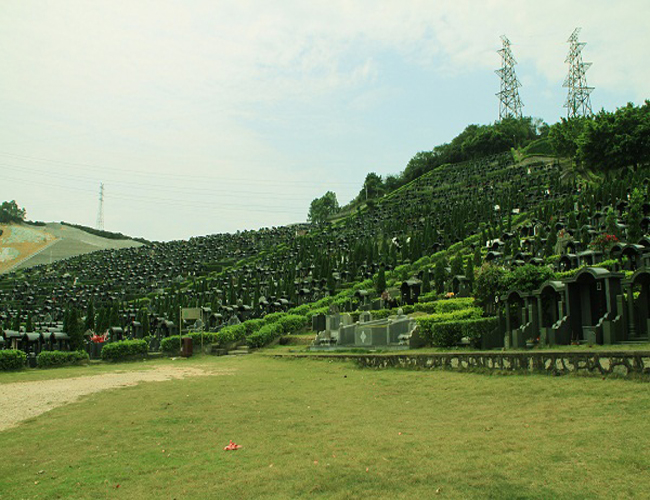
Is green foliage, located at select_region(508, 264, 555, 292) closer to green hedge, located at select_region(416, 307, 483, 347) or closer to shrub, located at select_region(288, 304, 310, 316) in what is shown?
green hedge, located at select_region(416, 307, 483, 347)

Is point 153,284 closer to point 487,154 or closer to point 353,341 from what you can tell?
point 353,341

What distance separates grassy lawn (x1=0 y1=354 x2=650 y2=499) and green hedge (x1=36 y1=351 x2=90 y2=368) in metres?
15.1

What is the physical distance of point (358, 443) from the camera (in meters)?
9.04

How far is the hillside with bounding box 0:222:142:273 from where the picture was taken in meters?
110

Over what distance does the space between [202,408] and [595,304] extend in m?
12.2

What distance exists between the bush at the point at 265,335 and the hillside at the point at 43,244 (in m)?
87.4

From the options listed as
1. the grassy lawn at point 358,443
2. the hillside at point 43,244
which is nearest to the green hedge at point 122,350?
the grassy lawn at point 358,443

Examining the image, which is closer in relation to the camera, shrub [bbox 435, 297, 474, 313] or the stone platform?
the stone platform

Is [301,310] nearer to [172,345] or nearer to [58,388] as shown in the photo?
[172,345]

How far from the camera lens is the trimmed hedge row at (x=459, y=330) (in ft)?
→ 62.8

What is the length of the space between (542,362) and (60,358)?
2415 centimetres

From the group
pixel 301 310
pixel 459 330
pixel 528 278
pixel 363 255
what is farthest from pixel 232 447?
pixel 363 255

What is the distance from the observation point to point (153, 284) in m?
71.1

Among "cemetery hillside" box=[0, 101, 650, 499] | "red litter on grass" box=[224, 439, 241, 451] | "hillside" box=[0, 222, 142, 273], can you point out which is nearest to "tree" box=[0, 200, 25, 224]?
"hillside" box=[0, 222, 142, 273]
